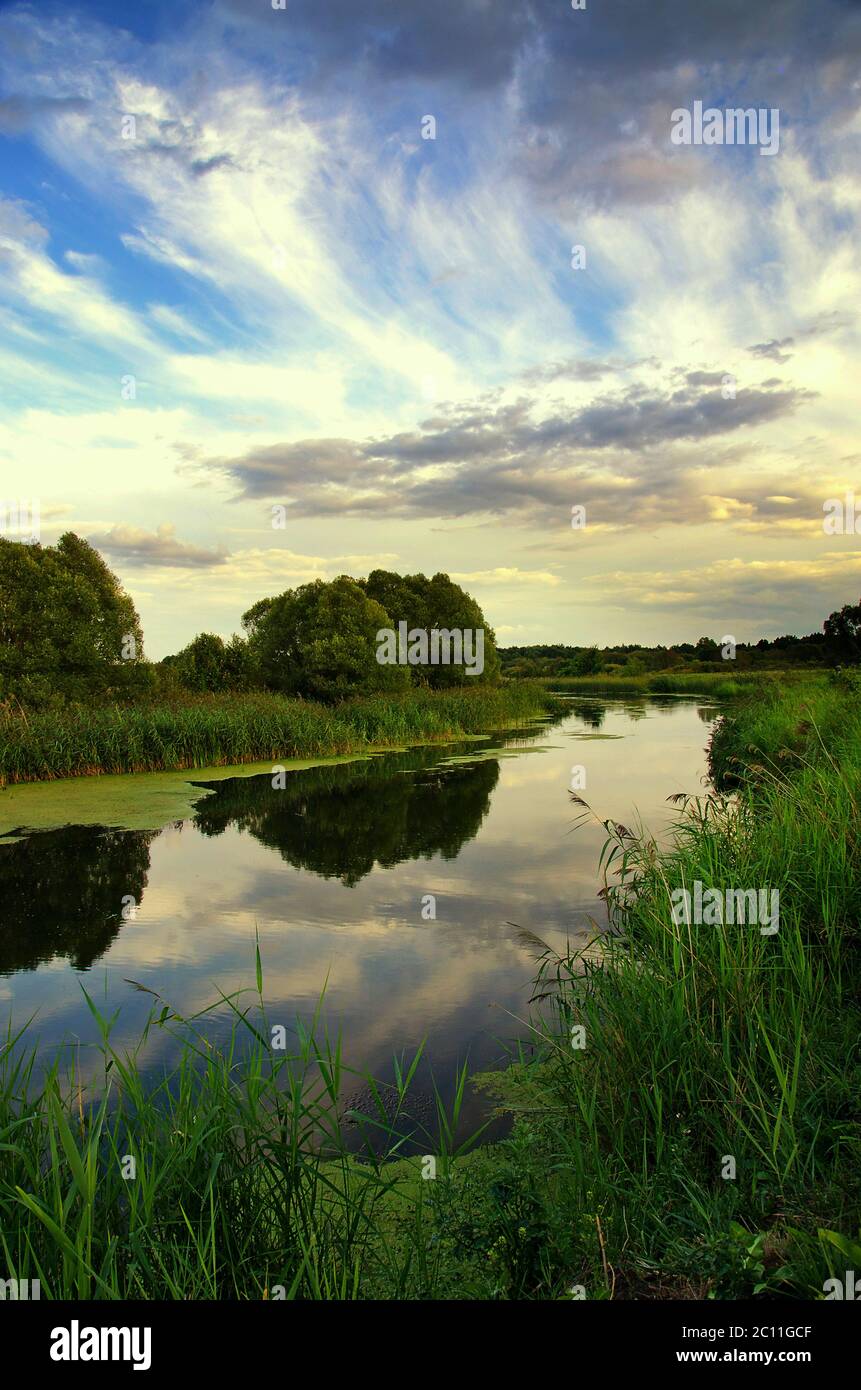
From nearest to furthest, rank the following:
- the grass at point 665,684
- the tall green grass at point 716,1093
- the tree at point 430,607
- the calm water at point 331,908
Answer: the tall green grass at point 716,1093 < the calm water at point 331,908 < the tree at point 430,607 < the grass at point 665,684

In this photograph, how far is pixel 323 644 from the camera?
2864 centimetres

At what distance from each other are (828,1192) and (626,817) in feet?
34.3

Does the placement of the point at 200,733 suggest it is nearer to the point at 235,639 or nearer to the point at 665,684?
the point at 235,639

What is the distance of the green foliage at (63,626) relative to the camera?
763 inches

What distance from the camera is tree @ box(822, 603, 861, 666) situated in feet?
92.8

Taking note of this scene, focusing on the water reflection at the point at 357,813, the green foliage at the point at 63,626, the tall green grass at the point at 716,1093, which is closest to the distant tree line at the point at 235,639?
the green foliage at the point at 63,626

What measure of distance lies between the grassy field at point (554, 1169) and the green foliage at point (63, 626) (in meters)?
16.4

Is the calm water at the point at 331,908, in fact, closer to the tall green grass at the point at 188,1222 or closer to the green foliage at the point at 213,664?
the tall green grass at the point at 188,1222

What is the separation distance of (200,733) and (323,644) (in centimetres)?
1005

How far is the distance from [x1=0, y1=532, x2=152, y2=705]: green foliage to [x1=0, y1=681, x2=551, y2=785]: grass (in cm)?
108

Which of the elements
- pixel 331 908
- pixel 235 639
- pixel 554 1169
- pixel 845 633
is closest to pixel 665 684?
pixel 845 633

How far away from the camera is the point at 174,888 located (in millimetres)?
9727

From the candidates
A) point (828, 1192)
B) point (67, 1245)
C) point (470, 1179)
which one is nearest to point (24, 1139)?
point (67, 1245)
